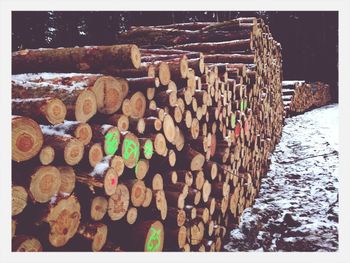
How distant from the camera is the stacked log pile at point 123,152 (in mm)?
2117

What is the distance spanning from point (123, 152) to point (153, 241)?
0.78 m

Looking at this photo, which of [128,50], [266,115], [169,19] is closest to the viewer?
[128,50]

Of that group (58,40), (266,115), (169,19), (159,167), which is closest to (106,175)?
(159,167)

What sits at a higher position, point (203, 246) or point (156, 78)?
point (156, 78)

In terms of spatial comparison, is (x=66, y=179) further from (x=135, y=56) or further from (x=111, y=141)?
(x=135, y=56)

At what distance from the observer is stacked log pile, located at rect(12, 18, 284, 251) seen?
6.95 feet

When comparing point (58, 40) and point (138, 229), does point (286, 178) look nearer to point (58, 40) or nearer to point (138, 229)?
point (138, 229)

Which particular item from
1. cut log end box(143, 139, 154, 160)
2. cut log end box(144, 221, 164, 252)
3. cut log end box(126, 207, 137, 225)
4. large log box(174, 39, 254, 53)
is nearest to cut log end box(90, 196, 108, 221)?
cut log end box(126, 207, 137, 225)

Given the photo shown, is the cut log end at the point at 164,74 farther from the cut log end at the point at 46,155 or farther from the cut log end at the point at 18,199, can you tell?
the cut log end at the point at 18,199

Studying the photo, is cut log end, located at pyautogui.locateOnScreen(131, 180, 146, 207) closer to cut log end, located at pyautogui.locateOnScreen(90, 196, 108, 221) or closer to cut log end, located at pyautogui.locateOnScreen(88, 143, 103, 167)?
cut log end, located at pyautogui.locateOnScreen(90, 196, 108, 221)

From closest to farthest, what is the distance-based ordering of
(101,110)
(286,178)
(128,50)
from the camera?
(101,110) → (128,50) → (286,178)

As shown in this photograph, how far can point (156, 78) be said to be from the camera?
10.9 feet

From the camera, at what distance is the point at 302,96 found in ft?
48.4

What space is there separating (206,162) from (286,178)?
9.74ft
